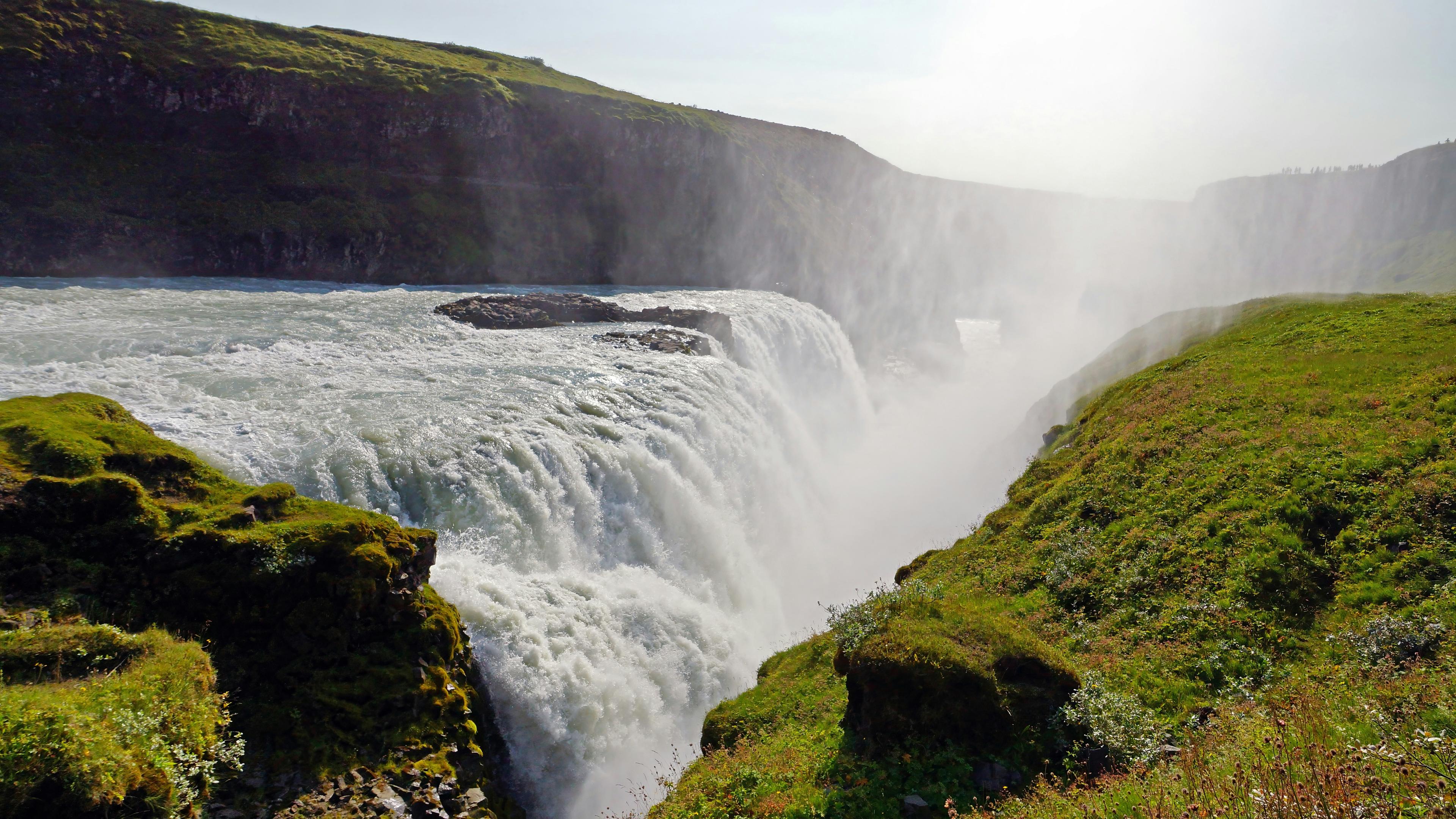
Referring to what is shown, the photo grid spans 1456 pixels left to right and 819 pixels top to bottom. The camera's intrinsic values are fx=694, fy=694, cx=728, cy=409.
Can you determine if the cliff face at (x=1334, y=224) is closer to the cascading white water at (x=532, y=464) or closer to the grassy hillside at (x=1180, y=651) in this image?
the cascading white water at (x=532, y=464)

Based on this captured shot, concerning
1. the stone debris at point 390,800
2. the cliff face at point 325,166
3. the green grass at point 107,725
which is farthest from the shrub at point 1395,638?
the cliff face at point 325,166

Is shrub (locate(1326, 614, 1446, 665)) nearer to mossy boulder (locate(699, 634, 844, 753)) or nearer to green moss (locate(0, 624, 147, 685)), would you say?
mossy boulder (locate(699, 634, 844, 753))

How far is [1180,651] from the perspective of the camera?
8.83 m

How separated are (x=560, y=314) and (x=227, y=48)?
1440 inches

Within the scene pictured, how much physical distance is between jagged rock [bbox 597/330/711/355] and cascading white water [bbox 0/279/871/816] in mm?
1184

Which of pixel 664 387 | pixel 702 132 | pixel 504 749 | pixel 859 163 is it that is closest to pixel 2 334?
pixel 664 387

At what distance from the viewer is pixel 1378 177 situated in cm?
12025

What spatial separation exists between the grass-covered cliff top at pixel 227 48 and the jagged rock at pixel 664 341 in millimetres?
37897

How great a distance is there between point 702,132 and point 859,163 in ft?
147

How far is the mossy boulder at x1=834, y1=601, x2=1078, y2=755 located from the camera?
7746 millimetres

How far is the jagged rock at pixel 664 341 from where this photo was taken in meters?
32.0

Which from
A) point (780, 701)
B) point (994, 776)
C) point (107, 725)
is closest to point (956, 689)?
point (994, 776)

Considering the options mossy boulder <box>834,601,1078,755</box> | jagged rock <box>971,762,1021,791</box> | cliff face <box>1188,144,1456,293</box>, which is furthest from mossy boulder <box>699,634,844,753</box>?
cliff face <box>1188,144,1456,293</box>

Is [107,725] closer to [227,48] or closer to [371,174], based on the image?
[371,174]
